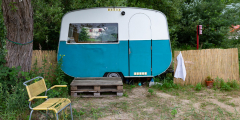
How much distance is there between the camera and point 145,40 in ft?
22.0

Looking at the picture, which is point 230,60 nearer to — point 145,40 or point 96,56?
point 145,40

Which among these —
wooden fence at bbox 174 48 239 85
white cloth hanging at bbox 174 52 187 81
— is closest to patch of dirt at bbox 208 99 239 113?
white cloth hanging at bbox 174 52 187 81

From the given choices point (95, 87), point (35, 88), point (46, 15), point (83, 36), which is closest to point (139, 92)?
point (95, 87)

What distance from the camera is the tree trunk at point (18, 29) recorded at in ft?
16.0

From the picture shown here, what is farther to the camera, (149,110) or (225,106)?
(225,106)

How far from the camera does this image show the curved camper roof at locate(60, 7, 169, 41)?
6.62 meters

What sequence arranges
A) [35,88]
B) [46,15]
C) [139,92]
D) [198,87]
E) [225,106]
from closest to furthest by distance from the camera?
[35,88]
[225,106]
[139,92]
[198,87]
[46,15]

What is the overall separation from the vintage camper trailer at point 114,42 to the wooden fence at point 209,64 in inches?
35.9

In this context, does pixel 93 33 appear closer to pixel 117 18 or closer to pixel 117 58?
pixel 117 18

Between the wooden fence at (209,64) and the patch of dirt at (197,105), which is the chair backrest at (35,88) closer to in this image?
the patch of dirt at (197,105)

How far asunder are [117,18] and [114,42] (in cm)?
81

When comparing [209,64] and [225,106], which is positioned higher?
[209,64]

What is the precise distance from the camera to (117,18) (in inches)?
263

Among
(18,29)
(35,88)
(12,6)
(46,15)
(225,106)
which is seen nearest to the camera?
(35,88)
